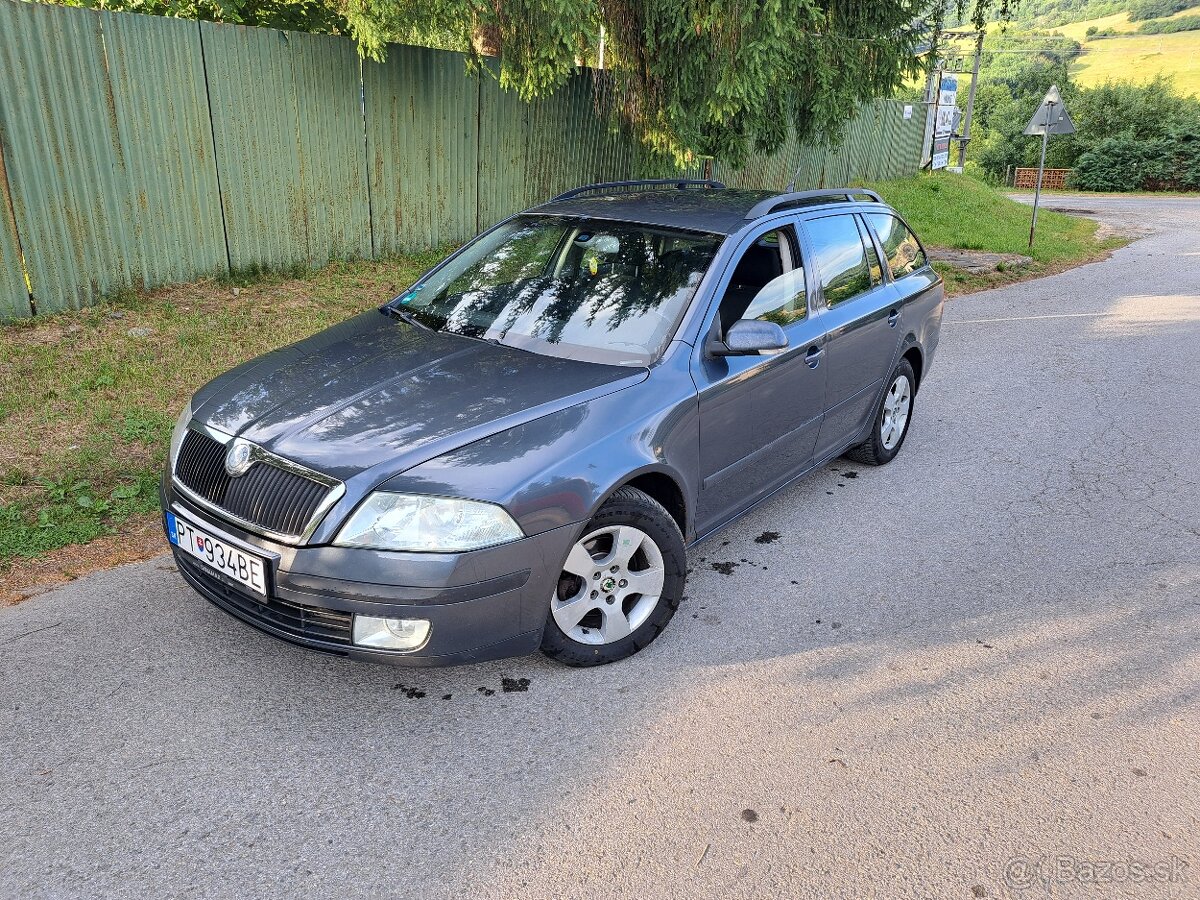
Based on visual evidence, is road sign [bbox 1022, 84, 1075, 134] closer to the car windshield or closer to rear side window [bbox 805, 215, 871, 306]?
rear side window [bbox 805, 215, 871, 306]

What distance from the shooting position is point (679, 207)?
14.9 feet

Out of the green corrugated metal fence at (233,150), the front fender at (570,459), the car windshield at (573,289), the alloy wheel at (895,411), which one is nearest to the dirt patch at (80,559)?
the car windshield at (573,289)

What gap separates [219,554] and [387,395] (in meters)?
0.83

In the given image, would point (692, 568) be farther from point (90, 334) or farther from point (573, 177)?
point (573, 177)

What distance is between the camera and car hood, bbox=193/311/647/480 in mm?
3033

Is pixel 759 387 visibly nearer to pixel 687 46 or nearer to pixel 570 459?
pixel 570 459

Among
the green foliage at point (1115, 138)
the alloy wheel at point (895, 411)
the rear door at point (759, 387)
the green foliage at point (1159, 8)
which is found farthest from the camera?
the green foliage at point (1159, 8)

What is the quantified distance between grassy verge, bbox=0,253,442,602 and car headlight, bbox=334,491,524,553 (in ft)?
6.71

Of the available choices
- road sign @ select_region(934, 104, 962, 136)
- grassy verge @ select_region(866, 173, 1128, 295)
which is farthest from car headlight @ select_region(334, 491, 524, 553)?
road sign @ select_region(934, 104, 962, 136)

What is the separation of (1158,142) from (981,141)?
14837mm

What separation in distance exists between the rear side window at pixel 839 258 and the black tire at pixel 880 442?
76 cm

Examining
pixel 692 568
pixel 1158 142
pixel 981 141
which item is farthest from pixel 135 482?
pixel 981 141

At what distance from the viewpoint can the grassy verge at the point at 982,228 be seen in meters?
14.1

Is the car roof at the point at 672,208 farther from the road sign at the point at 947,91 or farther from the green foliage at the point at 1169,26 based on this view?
the green foliage at the point at 1169,26
